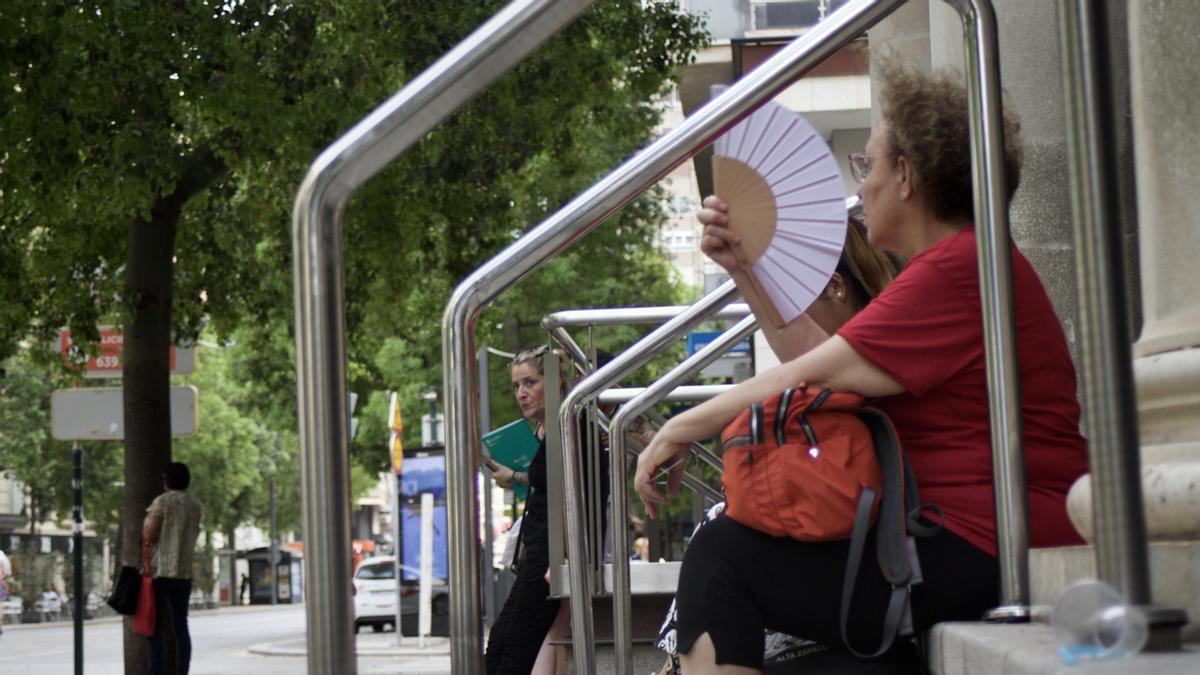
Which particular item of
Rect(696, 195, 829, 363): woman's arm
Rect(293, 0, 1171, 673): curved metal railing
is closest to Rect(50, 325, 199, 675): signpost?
Rect(293, 0, 1171, 673): curved metal railing

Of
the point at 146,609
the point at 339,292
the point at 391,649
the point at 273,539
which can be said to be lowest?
the point at 391,649

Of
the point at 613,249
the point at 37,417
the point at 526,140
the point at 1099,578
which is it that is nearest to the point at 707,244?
the point at 1099,578

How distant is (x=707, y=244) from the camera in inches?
118

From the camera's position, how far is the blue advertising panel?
22.7 metres

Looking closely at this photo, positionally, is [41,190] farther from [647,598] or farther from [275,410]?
[275,410]

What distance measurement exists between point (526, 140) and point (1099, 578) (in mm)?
13355

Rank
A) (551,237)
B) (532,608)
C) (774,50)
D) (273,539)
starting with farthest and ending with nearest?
(273,539) < (774,50) < (532,608) < (551,237)

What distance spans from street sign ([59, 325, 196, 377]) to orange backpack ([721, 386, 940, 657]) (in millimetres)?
14408

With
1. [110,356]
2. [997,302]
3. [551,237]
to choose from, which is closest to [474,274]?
[551,237]

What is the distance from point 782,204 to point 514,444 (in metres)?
4.74

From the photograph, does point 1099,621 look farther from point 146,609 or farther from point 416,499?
point 416,499

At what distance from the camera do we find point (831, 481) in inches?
A: 101

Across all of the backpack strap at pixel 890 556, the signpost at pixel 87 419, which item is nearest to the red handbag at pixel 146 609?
the signpost at pixel 87 419

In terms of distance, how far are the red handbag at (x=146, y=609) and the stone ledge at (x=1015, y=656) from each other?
37.4 feet
